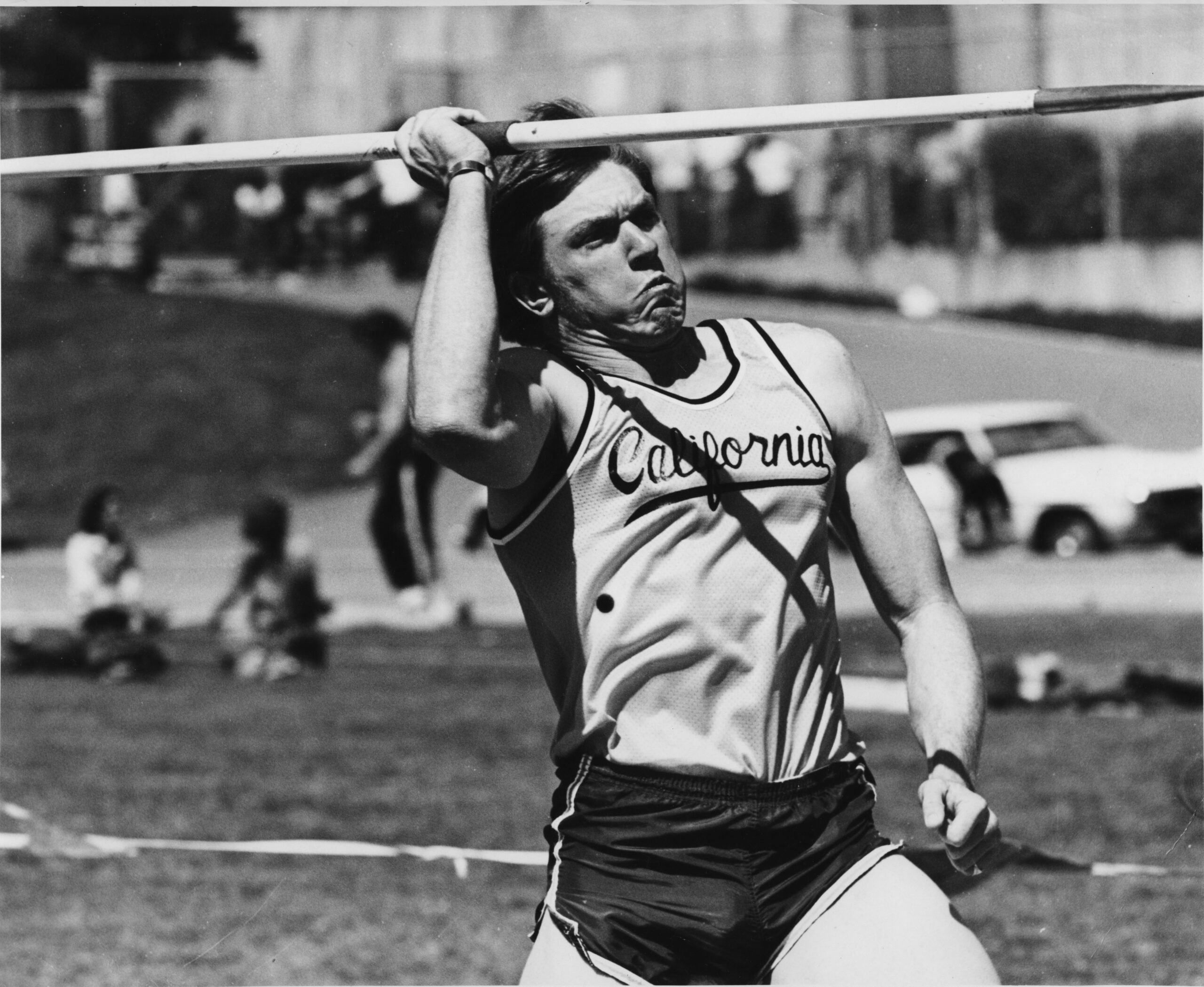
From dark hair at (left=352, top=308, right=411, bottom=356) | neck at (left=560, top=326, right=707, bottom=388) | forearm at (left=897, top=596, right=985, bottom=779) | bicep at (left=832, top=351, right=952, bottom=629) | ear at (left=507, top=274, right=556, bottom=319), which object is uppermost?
ear at (left=507, top=274, right=556, bottom=319)

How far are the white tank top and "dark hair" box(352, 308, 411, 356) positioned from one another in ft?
41.9

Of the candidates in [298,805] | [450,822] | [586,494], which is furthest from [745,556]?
[298,805]

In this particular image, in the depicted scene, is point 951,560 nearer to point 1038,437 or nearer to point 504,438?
point 1038,437

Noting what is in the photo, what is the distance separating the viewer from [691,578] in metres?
2.94

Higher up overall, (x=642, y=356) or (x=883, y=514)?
(x=642, y=356)

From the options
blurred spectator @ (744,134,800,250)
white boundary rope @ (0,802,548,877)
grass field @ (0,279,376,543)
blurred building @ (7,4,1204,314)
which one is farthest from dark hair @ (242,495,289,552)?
blurred spectator @ (744,134,800,250)

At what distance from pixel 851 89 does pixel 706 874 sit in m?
18.9

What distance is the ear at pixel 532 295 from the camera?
315 centimetres

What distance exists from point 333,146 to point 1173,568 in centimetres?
1311

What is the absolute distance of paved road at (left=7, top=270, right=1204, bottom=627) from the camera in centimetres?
1500

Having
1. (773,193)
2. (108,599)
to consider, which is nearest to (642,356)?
(108,599)

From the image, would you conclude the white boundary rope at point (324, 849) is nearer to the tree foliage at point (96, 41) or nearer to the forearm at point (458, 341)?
the forearm at point (458, 341)

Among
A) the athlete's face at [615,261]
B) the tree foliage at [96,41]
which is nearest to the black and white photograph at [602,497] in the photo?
the athlete's face at [615,261]

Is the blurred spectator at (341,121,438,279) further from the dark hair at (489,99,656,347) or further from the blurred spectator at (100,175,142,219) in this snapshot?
the dark hair at (489,99,656,347)
